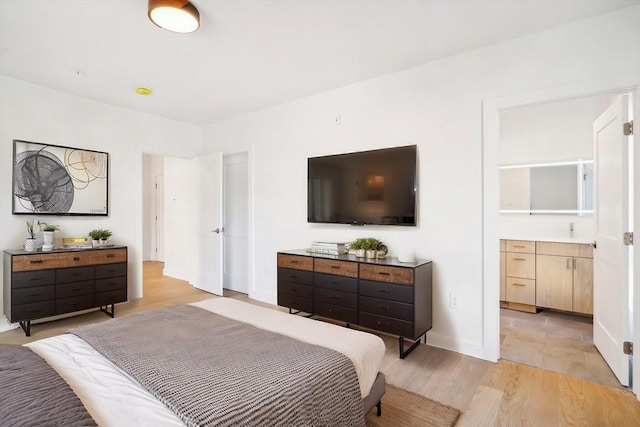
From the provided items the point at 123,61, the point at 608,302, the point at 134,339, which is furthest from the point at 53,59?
the point at 608,302

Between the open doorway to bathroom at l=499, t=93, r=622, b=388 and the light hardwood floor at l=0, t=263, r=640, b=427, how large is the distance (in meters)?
0.55

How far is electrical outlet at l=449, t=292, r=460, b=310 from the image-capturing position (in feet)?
9.25

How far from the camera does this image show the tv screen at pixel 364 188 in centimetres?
302

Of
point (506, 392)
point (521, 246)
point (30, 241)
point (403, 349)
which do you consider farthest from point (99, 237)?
point (521, 246)

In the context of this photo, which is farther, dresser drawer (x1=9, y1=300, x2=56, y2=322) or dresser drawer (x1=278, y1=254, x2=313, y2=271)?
dresser drawer (x1=278, y1=254, x2=313, y2=271)

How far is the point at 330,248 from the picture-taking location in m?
3.33

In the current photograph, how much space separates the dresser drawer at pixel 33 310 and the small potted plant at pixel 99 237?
77 centimetres

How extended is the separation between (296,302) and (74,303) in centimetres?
235

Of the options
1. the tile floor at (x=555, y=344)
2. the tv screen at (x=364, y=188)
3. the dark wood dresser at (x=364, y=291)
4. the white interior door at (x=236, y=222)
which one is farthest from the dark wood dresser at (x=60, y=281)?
the tile floor at (x=555, y=344)

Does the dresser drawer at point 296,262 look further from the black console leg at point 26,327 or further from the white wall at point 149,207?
the white wall at point 149,207

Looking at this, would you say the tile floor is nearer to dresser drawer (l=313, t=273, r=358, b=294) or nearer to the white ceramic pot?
dresser drawer (l=313, t=273, r=358, b=294)

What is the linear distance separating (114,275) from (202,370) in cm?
314

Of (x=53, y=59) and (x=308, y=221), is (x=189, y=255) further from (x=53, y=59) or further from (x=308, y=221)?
(x=53, y=59)

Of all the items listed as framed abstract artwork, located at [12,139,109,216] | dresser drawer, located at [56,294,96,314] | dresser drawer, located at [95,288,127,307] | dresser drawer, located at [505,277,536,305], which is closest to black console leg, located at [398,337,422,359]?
dresser drawer, located at [505,277,536,305]
